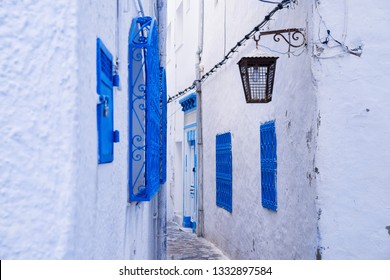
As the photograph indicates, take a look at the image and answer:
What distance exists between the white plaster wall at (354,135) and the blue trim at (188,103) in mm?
7437

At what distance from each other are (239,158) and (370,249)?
365 centimetres

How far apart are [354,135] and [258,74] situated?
106cm

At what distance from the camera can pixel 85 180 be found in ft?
6.21

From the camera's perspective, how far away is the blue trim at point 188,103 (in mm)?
12019

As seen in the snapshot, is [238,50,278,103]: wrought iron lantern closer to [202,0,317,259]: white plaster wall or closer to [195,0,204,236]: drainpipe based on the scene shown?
[202,0,317,259]: white plaster wall

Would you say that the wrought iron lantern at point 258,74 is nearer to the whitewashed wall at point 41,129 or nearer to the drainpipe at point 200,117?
the whitewashed wall at point 41,129

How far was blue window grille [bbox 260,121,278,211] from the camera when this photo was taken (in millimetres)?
5920

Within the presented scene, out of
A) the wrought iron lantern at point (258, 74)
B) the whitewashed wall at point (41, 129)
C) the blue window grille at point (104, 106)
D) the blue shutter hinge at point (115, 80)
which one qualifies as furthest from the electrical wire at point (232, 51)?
the whitewashed wall at point (41, 129)

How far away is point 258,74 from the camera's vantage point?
484cm

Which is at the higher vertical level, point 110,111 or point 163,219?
point 110,111

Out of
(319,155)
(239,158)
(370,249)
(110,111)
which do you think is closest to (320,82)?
(319,155)

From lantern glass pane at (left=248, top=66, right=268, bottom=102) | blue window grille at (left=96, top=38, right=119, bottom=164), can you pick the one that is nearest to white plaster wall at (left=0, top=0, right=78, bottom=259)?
blue window grille at (left=96, top=38, right=119, bottom=164)

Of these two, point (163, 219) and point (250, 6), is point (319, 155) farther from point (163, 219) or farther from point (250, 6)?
point (250, 6)

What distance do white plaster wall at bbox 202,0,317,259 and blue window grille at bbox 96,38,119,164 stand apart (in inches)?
92.1
